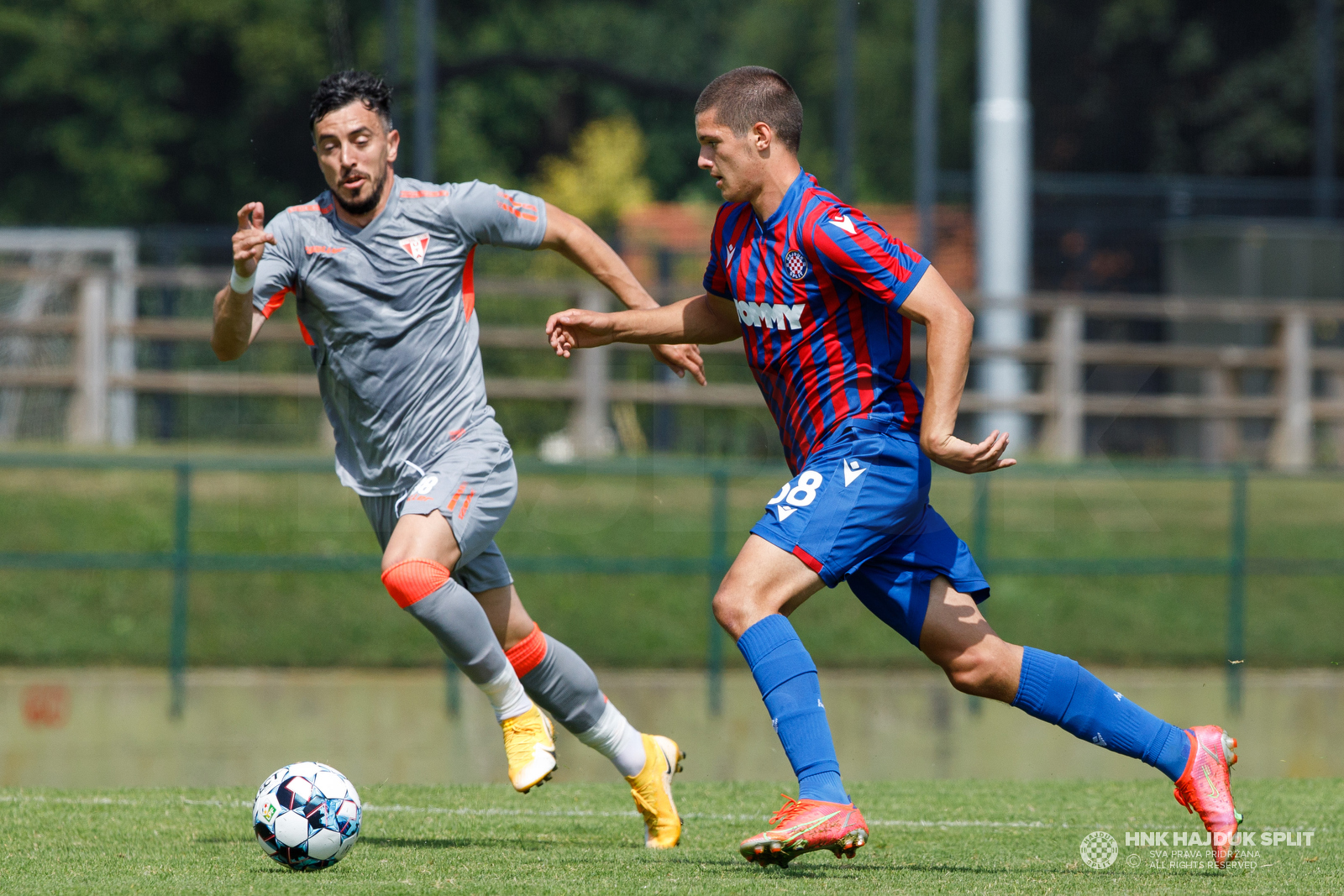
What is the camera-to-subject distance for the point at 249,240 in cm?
468

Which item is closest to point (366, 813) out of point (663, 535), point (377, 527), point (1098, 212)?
point (377, 527)

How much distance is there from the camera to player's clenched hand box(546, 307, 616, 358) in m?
4.84

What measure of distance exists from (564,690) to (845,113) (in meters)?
13.1

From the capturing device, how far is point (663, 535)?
1259 centimetres

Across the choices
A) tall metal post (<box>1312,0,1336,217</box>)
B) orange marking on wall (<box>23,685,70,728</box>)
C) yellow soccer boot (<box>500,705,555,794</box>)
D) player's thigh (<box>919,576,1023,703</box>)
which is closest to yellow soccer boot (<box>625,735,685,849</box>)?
yellow soccer boot (<box>500,705,555,794</box>)

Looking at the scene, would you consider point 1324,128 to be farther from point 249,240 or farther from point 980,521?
point 249,240

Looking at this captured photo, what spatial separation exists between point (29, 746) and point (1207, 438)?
35.7 feet

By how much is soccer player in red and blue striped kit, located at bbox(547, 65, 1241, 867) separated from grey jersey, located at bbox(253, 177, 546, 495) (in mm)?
960

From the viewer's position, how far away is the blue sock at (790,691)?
4.28 m

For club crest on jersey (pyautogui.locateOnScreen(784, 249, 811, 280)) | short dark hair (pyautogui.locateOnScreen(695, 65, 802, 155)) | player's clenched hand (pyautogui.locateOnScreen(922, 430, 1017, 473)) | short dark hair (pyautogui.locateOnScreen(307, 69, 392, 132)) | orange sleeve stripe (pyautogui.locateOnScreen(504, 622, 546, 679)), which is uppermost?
short dark hair (pyautogui.locateOnScreen(307, 69, 392, 132))

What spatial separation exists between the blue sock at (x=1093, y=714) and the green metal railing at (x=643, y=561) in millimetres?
5663

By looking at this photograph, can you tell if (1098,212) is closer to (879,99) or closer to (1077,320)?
(879,99)

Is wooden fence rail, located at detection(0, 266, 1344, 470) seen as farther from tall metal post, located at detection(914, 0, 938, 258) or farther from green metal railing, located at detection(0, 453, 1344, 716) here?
green metal railing, located at detection(0, 453, 1344, 716)

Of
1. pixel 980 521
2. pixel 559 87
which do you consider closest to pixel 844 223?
pixel 980 521
